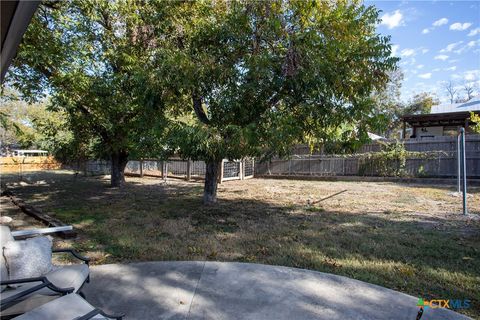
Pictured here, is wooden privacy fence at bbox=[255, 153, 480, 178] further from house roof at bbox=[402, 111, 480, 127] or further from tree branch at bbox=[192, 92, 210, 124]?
house roof at bbox=[402, 111, 480, 127]

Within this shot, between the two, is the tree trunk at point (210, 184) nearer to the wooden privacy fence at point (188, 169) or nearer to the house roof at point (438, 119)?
the wooden privacy fence at point (188, 169)

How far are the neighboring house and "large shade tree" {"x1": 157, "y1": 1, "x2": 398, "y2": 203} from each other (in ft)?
48.3

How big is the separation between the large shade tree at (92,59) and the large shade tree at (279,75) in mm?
1325

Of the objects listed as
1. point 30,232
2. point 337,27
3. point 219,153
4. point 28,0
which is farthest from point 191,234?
point 337,27

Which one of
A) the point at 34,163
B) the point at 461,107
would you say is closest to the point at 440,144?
the point at 461,107

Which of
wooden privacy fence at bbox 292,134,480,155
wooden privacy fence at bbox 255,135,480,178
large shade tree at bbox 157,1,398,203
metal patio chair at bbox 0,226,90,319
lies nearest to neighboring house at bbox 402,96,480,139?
wooden privacy fence at bbox 292,134,480,155

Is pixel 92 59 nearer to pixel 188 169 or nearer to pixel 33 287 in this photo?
pixel 188 169

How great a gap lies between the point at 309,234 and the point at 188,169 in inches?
422

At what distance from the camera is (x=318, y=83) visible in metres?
5.89

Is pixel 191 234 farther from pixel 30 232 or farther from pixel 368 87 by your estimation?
pixel 368 87

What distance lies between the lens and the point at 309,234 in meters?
5.35

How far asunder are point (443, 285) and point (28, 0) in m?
4.38

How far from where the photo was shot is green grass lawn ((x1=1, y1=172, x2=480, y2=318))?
147 inches

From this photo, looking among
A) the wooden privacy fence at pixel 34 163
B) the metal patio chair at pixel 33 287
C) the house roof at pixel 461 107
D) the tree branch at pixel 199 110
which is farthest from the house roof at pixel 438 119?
the wooden privacy fence at pixel 34 163
